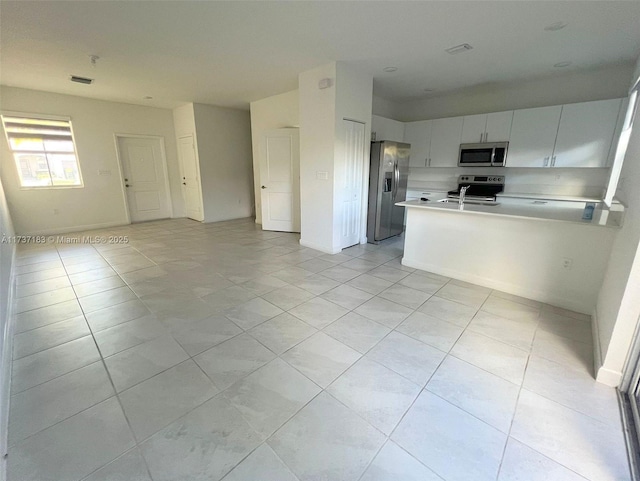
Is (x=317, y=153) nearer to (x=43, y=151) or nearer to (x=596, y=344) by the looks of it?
(x=596, y=344)

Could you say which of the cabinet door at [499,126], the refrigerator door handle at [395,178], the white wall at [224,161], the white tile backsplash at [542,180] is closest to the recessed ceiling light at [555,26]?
the cabinet door at [499,126]

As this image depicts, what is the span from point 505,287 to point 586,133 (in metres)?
2.97

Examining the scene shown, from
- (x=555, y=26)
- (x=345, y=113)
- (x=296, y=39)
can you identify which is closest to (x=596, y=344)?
(x=555, y=26)

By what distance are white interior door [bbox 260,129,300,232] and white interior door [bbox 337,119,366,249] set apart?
1408 mm

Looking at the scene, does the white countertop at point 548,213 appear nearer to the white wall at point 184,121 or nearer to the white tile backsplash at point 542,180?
the white tile backsplash at point 542,180

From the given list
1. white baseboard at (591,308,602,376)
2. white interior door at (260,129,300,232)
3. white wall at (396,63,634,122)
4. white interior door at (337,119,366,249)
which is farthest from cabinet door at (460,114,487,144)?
white baseboard at (591,308,602,376)

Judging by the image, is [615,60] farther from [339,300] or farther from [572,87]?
[339,300]

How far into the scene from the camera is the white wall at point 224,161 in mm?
6469

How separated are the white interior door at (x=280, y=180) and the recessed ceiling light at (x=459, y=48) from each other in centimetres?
285

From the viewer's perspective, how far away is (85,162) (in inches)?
229

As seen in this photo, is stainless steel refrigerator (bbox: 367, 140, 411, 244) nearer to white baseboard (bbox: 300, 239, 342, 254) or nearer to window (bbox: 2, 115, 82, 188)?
white baseboard (bbox: 300, 239, 342, 254)

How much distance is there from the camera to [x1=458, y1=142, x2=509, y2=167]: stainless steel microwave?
480 centimetres

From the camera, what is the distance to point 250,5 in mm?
2395

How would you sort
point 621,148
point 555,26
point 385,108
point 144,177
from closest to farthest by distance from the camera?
point 555,26 < point 621,148 < point 385,108 < point 144,177
